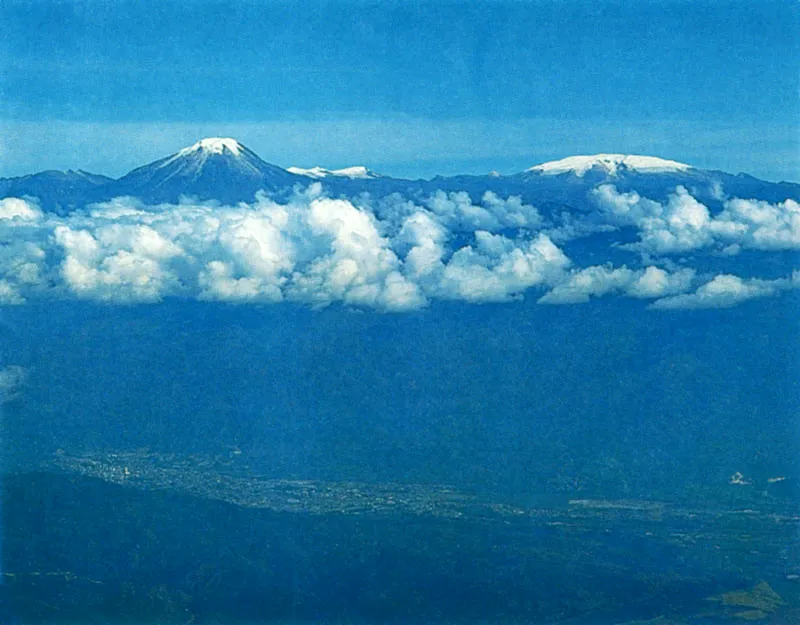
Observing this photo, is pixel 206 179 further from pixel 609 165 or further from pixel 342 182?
pixel 609 165

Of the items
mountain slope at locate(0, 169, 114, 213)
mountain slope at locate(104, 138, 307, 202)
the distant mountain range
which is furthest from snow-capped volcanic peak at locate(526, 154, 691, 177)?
mountain slope at locate(0, 169, 114, 213)

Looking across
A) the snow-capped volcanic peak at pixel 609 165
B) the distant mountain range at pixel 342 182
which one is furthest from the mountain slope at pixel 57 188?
the snow-capped volcanic peak at pixel 609 165

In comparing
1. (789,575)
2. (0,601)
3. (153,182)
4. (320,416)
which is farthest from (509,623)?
(153,182)

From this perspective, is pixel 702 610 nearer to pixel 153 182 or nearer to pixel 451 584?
pixel 451 584

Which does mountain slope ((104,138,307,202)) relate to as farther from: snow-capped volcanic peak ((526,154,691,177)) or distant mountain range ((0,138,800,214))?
snow-capped volcanic peak ((526,154,691,177))

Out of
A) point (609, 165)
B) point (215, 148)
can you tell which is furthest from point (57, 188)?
point (609, 165)

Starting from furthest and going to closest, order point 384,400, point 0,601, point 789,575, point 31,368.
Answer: point 384,400, point 31,368, point 789,575, point 0,601
